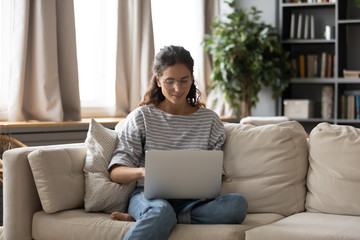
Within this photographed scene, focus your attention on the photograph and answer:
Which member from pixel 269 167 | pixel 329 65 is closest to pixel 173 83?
pixel 269 167

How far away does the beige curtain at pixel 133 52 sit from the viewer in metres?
4.90

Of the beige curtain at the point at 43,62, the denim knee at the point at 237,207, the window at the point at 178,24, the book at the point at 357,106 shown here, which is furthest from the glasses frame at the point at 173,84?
the book at the point at 357,106

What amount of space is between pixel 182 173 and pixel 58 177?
581mm

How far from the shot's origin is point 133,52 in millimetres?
4969

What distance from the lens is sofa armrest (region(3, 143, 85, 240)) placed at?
8.55 ft

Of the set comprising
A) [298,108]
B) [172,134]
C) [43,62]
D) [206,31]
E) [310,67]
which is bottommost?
[298,108]

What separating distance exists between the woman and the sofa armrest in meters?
0.37

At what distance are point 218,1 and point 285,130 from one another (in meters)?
3.15

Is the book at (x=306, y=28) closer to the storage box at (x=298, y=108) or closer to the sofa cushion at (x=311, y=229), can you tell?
the storage box at (x=298, y=108)

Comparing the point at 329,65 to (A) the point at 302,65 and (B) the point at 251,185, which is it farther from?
(B) the point at 251,185

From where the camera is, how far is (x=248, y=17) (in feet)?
19.3

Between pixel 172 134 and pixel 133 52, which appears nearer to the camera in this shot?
pixel 172 134

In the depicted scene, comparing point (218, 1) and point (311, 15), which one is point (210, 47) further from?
point (311, 15)

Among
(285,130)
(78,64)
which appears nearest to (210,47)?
(78,64)
